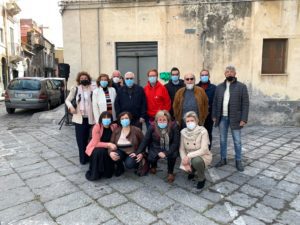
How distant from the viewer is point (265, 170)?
436 centimetres

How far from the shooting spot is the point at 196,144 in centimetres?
373

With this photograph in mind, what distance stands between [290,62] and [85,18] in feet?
22.6

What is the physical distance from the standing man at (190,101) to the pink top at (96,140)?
1140mm

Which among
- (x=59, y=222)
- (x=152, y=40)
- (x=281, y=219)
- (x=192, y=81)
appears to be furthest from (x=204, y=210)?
(x=152, y=40)

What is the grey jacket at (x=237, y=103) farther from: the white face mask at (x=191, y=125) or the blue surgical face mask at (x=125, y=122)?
the blue surgical face mask at (x=125, y=122)

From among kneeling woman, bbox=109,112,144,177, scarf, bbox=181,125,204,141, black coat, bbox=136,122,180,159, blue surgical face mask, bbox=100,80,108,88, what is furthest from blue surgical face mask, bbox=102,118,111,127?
scarf, bbox=181,125,204,141

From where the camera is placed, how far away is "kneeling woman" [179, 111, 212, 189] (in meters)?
3.59

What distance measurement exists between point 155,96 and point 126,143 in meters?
1.07

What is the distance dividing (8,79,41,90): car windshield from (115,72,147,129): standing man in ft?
23.1

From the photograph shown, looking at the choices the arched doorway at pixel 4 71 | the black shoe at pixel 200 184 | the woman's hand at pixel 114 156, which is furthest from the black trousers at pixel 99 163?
the arched doorway at pixel 4 71

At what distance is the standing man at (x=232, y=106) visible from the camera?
13.9ft

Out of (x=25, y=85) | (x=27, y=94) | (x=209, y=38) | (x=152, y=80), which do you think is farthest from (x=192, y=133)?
(x=25, y=85)

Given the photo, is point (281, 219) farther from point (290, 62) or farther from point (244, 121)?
point (290, 62)

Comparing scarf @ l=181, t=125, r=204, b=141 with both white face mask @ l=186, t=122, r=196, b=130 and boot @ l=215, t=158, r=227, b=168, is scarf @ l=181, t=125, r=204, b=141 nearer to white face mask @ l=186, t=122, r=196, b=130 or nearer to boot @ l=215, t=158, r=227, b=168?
white face mask @ l=186, t=122, r=196, b=130
